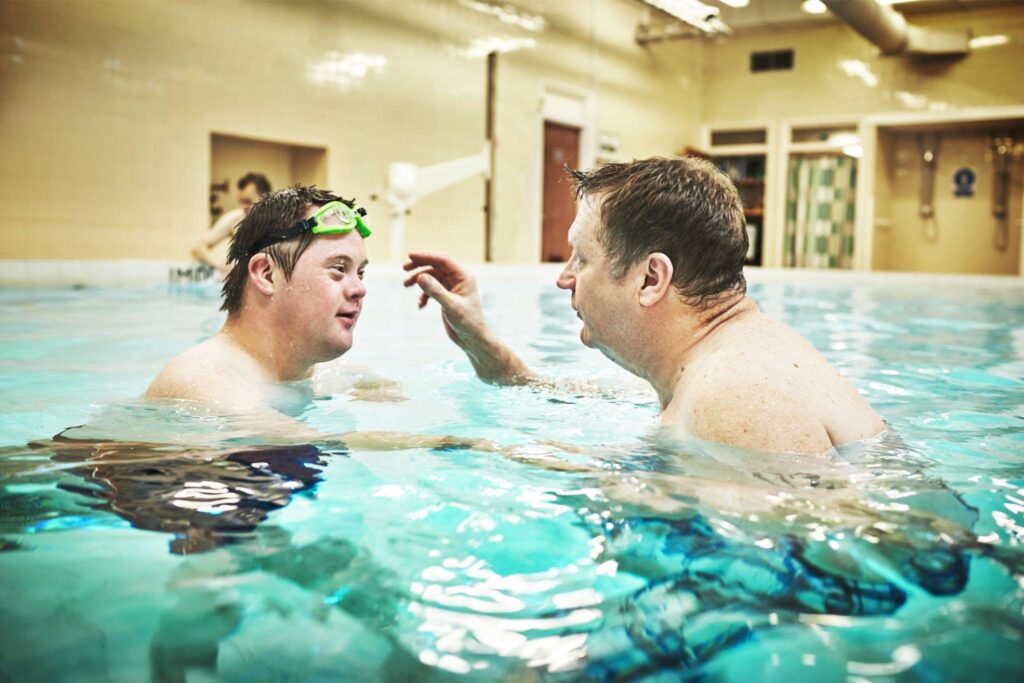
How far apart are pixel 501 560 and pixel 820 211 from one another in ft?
59.6

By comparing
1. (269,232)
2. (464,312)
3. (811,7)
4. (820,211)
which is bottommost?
(464,312)

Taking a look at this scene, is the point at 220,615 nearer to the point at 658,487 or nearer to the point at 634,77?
the point at 658,487

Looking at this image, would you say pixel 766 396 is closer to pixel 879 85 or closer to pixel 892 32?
pixel 892 32

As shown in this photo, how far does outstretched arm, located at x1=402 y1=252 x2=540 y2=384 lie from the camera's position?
296cm

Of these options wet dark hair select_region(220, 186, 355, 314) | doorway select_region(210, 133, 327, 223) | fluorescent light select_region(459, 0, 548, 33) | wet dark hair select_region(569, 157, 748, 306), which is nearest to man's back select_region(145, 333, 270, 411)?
wet dark hair select_region(220, 186, 355, 314)

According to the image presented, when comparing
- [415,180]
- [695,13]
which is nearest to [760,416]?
[415,180]

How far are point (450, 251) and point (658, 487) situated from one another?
→ 1209 cm

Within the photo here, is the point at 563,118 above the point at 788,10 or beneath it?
beneath

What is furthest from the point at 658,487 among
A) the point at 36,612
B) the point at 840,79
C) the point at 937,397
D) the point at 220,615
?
the point at 840,79

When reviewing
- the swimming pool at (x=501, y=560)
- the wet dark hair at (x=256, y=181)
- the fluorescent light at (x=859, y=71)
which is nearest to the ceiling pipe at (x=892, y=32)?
the fluorescent light at (x=859, y=71)

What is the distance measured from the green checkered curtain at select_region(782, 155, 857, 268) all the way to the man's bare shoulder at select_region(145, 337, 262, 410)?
17.0 metres

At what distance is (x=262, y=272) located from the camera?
2.76m

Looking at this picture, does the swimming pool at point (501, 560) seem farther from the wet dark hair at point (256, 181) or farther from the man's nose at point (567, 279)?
the wet dark hair at point (256, 181)

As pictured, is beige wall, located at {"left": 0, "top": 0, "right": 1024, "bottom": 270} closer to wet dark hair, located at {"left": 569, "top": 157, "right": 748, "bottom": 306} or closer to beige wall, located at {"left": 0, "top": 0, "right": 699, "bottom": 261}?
beige wall, located at {"left": 0, "top": 0, "right": 699, "bottom": 261}
